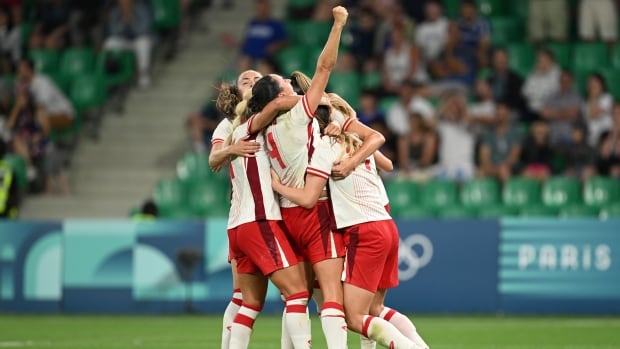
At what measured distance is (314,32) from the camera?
20.6m

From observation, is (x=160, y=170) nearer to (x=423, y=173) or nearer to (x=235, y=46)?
(x=235, y=46)

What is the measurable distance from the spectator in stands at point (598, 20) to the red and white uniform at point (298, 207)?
1140 cm

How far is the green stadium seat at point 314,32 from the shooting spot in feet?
67.4

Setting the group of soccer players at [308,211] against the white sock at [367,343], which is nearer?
the group of soccer players at [308,211]

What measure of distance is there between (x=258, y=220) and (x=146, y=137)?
1213 centimetres

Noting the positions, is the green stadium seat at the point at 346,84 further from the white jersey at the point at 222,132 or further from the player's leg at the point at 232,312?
the player's leg at the point at 232,312

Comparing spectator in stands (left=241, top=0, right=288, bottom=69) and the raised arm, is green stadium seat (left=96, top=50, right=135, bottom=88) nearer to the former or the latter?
spectator in stands (left=241, top=0, right=288, bottom=69)

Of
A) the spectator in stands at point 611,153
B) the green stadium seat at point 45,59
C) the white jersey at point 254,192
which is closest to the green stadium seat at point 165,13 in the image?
the green stadium seat at point 45,59

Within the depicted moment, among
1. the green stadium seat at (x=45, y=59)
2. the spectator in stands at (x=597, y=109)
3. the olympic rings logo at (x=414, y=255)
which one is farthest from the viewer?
the green stadium seat at (x=45, y=59)

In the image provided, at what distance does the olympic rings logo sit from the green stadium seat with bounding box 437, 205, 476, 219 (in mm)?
717

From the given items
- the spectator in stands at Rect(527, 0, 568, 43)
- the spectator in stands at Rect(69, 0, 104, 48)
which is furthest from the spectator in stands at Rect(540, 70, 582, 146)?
the spectator in stands at Rect(69, 0, 104, 48)

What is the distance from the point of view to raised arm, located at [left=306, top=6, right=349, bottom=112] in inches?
350

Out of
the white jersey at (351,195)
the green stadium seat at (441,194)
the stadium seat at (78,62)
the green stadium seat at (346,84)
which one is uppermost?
the stadium seat at (78,62)

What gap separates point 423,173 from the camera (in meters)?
17.6
